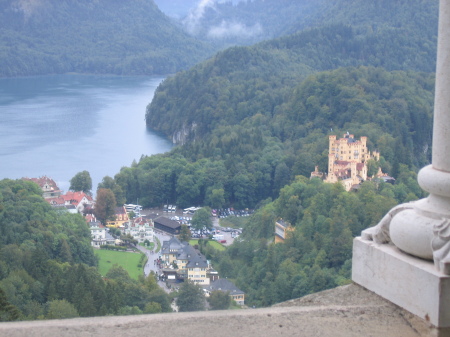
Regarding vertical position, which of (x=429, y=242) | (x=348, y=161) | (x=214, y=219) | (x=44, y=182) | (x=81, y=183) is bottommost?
(x=214, y=219)

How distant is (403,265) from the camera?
2.53 meters

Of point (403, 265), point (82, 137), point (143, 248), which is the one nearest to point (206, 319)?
point (403, 265)

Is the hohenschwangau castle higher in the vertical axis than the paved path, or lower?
higher

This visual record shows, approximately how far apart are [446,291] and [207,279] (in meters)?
22.9

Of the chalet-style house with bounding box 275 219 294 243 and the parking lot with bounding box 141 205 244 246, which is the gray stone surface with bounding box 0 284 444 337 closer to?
the chalet-style house with bounding box 275 219 294 243

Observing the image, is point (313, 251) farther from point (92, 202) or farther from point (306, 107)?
point (306, 107)

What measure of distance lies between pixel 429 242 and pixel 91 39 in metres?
119

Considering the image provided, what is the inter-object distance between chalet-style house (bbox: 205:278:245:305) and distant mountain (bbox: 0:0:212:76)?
81982mm

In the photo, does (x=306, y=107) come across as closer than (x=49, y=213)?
No

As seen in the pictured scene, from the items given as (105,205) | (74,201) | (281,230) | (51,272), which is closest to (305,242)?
(281,230)

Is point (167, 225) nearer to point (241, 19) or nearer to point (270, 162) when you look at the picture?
point (270, 162)

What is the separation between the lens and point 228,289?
76.4 ft

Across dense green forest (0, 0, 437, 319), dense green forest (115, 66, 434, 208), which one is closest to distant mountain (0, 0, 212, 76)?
dense green forest (0, 0, 437, 319)

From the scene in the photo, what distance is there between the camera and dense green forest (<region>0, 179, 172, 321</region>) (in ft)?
60.7
